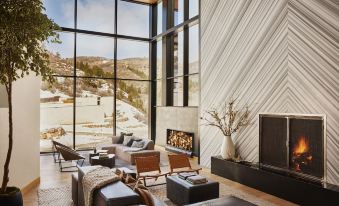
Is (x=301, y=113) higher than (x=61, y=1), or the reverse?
(x=61, y=1)

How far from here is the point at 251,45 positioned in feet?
19.7

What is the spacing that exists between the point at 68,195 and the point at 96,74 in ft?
19.2

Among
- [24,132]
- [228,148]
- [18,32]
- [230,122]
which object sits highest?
[18,32]

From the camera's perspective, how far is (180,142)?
29.6ft

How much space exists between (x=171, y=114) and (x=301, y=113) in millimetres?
5141

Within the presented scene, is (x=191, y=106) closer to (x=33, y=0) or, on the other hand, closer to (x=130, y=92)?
(x=130, y=92)

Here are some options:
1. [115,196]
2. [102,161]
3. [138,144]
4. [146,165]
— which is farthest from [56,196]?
[138,144]

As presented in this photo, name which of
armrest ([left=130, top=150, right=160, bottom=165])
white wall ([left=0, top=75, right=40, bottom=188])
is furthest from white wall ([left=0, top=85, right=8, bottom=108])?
armrest ([left=130, top=150, right=160, bottom=165])

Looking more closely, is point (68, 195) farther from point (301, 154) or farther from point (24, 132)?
point (301, 154)

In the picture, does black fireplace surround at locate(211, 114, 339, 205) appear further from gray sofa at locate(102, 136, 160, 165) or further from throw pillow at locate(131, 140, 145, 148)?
throw pillow at locate(131, 140, 145, 148)

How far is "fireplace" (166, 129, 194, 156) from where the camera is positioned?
8.55 metres

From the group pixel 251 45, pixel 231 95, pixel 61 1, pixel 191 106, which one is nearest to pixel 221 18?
pixel 251 45

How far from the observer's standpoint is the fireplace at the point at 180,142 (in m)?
8.55

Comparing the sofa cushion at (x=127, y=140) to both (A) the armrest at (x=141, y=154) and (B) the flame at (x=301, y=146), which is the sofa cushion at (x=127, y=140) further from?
(B) the flame at (x=301, y=146)
